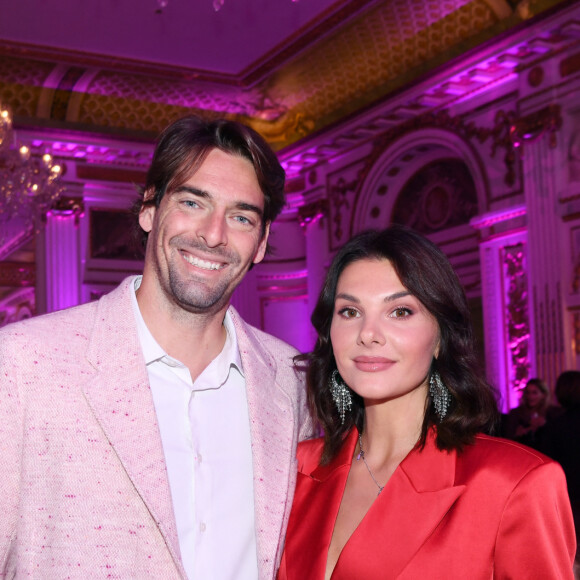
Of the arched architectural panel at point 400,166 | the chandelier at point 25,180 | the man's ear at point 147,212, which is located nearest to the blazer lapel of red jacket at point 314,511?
the man's ear at point 147,212

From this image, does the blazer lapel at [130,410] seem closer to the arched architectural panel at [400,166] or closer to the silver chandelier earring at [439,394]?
the silver chandelier earring at [439,394]

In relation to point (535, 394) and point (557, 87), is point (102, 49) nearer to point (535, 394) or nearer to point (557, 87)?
point (557, 87)

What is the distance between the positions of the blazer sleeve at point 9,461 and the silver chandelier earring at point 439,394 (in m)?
1.06

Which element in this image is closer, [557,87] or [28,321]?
[28,321]

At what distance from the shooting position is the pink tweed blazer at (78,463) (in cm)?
183

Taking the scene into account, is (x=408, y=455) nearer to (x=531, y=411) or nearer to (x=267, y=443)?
(x=267, y=443)

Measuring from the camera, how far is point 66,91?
10320mm

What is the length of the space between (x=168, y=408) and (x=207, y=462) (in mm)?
166

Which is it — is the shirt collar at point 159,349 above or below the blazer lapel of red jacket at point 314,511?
above

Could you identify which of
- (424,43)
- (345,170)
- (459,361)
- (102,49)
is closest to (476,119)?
(424,43)

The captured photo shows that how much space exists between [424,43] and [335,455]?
289 inches

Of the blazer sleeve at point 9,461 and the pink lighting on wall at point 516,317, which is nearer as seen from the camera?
the blazer sleeve at point 9,461

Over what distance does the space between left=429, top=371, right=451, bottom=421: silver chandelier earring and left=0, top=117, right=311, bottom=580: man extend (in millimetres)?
403

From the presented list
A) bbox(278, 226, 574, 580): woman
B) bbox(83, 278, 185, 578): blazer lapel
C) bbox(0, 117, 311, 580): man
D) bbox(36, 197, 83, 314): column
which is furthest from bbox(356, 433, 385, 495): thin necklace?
bbox(36, 197, 83, 314): column
